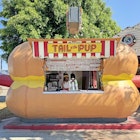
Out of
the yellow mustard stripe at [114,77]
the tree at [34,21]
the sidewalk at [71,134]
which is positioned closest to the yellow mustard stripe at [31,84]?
the sidewalk at [71,134]

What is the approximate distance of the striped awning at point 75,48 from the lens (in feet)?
29.7

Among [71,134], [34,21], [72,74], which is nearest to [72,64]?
[72,74]

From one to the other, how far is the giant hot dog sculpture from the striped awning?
511 mm

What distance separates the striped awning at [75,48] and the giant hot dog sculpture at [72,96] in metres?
0.51

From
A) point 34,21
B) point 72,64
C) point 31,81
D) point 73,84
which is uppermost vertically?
point 34,21

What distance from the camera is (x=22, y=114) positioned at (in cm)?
961

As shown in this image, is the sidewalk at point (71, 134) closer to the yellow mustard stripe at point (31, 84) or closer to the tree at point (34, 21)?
the yellow mustard stripe at point (31, 84)

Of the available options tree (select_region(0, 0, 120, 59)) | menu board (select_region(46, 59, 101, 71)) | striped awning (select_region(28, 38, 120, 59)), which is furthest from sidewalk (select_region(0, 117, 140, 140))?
tree (select_region(0, 0, 120, 59))

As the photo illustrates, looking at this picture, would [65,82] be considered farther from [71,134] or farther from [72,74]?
[71,134]

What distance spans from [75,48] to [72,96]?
1573 mm

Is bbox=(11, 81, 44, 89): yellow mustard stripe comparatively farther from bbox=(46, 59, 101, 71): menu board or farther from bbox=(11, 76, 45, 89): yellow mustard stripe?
bbox=(46, 59, 101, 71): menu board

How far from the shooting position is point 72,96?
9469 mm

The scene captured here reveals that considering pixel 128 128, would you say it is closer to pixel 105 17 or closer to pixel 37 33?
pixel 37 33

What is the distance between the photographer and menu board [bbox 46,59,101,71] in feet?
32.3
